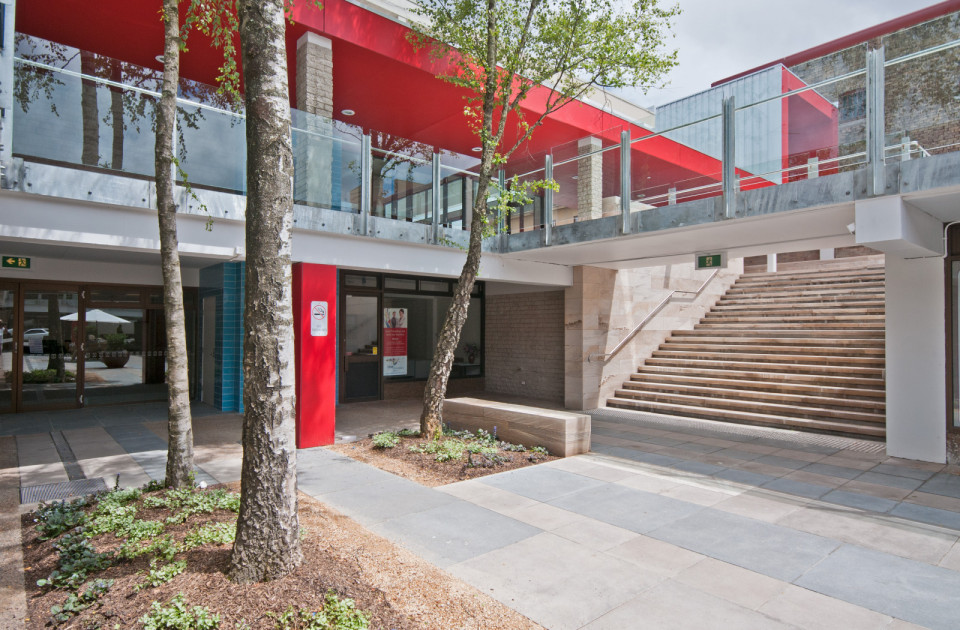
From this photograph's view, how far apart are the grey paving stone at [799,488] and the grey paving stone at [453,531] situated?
3.14 metres

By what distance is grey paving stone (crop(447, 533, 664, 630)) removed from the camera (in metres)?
3.52

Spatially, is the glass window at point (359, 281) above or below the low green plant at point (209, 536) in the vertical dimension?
above

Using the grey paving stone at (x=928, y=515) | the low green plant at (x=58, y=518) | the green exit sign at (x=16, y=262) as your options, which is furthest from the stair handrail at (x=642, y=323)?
the green exit sign at (x=16, y=262)

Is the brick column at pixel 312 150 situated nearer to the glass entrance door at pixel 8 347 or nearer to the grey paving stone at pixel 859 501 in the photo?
the glass entrance door at pixel 8 347

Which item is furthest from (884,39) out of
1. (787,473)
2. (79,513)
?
(79,513)

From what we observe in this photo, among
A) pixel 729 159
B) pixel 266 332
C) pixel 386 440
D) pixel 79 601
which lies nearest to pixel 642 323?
pixel 729 159

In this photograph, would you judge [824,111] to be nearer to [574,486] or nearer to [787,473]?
[787,473]

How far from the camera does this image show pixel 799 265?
55.1 feet

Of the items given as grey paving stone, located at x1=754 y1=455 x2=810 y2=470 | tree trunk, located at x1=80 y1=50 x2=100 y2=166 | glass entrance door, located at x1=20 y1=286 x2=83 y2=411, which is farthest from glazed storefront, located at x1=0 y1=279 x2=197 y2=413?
grey paving stone, located at x1=754 y1=455 x2=810 y2=470

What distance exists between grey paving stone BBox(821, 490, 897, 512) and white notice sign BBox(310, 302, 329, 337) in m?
6.57

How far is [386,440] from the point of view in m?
7.93

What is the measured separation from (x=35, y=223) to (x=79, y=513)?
334cm

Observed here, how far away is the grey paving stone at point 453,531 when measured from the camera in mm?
4410

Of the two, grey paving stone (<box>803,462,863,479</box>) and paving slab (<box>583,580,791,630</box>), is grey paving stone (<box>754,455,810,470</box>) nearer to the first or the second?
grey paving stone (<box>803,462,863,479</box>)
